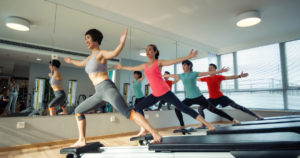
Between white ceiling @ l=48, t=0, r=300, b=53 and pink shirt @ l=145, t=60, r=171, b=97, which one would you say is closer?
pink shirt @ l=145, t=60, r=171, b=97

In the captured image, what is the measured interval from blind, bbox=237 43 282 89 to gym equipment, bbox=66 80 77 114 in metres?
4.91

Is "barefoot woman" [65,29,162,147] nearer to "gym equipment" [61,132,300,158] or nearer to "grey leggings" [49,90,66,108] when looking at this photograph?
"gym equipment" [61,132,300,158]

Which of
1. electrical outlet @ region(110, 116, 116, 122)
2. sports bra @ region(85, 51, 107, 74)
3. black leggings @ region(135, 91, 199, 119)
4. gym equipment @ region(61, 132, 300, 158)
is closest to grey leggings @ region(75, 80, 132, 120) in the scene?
sports bra @ region(85, 51, 107, 74)

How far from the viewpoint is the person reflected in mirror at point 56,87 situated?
9.41ft

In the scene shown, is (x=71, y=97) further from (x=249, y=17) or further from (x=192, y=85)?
(x=249, y=17)

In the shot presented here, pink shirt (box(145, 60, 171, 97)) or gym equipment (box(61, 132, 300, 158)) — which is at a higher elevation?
pink shirt (box(145, 60, 171, 97))

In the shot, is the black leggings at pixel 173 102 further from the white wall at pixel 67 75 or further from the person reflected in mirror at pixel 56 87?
the person reflected in mirror at pixel 56 87

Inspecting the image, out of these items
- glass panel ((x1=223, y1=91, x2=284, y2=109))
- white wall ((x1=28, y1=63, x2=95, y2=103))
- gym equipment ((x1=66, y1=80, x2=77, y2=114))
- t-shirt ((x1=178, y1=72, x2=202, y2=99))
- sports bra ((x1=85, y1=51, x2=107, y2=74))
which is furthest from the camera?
glass panel ((x1=223, y1=91, x2=284, y2=109))

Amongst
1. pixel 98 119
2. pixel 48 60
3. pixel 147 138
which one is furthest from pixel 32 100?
pixel 147 138

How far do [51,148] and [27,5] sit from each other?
234 centimetres

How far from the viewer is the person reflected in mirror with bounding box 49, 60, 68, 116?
2867mm

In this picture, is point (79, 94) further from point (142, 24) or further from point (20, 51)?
point (142, 24)

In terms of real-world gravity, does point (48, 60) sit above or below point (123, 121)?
above

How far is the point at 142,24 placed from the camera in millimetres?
4156
